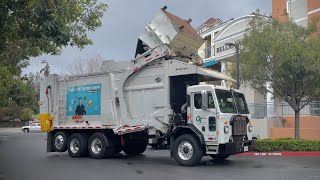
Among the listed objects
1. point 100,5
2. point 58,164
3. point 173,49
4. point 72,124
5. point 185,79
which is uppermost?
point 100,5

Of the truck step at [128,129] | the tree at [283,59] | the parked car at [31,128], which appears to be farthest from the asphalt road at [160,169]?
the parked car at [31,128]

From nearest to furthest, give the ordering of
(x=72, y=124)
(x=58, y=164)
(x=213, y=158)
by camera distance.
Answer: (x=58, y=164), (x=213, y=158), (x=72, y=124)

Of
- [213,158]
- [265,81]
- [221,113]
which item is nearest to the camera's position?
[221,113]

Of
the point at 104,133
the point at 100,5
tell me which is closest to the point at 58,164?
the point at 104,133

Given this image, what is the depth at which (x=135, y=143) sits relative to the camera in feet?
56.7

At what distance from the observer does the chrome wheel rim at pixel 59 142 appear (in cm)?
1777

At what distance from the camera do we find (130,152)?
1777cm

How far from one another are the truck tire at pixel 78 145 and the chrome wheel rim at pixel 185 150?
459cm

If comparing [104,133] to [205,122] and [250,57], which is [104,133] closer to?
[205,122]

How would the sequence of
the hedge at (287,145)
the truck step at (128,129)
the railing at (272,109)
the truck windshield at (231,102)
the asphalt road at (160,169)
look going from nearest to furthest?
the asphalt road at (160,169) → the truck windshield at (231,102) → the truck step at (128,129) → the hedge at (287,145) → the railing at (272,109)

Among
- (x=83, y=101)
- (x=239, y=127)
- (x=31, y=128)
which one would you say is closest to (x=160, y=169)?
(x=239, y=127)

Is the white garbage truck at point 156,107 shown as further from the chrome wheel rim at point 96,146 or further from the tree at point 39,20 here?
the tree at point 39,20

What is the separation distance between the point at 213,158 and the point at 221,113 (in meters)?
3.02

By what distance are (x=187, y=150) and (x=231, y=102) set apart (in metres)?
2.19
